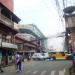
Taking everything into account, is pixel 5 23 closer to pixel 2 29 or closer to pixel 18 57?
pixel 2 29

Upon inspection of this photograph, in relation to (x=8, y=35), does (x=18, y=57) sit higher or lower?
lower

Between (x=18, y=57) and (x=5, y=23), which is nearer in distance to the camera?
(x=18, y=57)

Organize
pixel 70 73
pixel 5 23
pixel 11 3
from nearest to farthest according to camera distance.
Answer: pixel 70 73 → pixel 5 23 → pixel 11 3

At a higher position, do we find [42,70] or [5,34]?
[5,34]

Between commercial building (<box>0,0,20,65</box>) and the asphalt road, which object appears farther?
commercial building (<box>0,0,20,65</box>)

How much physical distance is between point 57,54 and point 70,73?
140ft

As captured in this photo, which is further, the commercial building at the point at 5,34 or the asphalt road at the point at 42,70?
the commercial building at the point at 5,34

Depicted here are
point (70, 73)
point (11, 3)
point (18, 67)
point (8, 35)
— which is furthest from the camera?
point (11, 3)

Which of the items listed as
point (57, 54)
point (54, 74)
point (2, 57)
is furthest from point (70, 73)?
point (57, 54)

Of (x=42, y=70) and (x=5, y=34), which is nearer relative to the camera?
(x=42, y=70)

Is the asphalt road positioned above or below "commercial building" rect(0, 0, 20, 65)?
below

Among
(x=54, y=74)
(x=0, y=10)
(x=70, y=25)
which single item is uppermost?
(x=0, y=10)

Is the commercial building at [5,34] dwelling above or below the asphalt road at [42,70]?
above

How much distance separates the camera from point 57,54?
2665 inches
